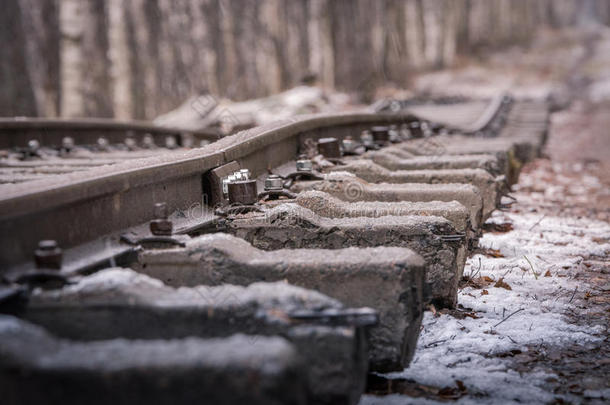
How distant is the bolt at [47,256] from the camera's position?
2789 millimetres

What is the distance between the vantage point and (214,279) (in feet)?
10.2

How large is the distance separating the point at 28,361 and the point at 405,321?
58.7 inches

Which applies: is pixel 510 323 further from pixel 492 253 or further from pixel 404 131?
pixel 404 131

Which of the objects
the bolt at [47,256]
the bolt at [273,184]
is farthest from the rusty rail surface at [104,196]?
the bolt at [273,184]

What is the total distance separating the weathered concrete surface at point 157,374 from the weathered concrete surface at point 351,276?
88 centimetres

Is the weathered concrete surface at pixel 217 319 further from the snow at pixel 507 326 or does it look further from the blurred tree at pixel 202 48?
the blurred tree at pixel 202 48

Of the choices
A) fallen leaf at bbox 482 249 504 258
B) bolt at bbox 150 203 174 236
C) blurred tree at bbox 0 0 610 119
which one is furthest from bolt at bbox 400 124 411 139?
blurred tree at bbox 0 0 610 119

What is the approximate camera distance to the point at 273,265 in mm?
3033

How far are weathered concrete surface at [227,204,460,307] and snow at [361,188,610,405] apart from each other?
0.26 meters

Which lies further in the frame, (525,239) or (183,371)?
(525,239)

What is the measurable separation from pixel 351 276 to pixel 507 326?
123 cm

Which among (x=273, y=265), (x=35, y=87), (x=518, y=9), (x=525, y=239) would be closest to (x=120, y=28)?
Result: (x=35, y=87)

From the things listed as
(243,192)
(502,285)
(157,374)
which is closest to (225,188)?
(243,192)

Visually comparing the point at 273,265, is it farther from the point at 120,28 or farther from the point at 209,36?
the point at 209,36
